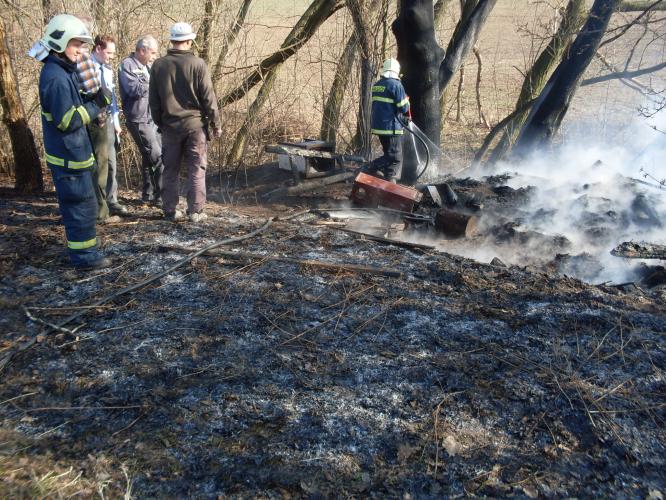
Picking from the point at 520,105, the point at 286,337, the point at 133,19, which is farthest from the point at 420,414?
the point at 520,105

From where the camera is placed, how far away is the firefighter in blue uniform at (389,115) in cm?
775

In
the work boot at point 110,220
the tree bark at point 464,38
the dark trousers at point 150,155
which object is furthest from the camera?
the tree bark at point 464,38

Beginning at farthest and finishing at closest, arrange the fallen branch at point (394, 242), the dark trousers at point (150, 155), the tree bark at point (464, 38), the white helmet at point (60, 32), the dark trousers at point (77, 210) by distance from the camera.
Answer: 1. the tree bark at point (464, 38)
2. the dark trousers at point (150, 155)
3. the fallen branch at point (394, 242)
4. the dark trousers at point (77, 210)
5. the white helmet at point (60, 32)

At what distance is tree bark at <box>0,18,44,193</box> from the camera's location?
6.76m

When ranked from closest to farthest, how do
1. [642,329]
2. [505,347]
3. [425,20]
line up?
[505,347], [642,329], [425,20]

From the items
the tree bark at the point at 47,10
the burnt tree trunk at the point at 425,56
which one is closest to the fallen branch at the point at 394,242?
the burnt tree trunk at the point at 425,56

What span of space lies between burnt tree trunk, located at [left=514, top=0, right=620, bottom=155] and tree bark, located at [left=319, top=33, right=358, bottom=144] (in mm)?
3407

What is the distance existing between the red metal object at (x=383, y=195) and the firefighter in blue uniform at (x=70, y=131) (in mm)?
3300

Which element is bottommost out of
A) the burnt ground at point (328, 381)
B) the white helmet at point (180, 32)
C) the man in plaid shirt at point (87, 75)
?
the burnt ground at point (328, 381)

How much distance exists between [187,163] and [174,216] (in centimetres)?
63

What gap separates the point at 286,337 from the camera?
3.86 metres

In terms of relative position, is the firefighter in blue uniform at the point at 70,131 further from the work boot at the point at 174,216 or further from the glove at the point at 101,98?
the work boot at the point at 174,216

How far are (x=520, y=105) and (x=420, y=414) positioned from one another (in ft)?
29.3

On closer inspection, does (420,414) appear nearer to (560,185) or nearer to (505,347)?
(505,347)
